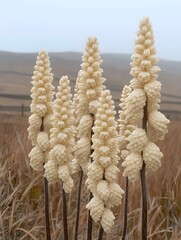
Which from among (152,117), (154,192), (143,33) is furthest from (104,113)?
(154,192)

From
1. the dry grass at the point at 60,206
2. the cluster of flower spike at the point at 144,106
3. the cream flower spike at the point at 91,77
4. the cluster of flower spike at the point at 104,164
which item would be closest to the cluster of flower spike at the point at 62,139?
the cream flower spike at the point at 91,77

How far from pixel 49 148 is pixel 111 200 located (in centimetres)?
78

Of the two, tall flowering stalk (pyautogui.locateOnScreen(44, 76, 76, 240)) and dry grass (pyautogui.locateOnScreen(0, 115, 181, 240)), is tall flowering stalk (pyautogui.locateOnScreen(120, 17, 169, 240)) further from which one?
dry grass (pyautogui.locateOnScreen(0, 115, 181, 240))

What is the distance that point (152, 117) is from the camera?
2.97 metres

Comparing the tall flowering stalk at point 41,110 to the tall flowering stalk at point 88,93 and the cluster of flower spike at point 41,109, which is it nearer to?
→ the cluster of flower spike at point 41,109

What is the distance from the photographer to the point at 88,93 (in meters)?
3.48

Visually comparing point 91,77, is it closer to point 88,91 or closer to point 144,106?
point 88,91

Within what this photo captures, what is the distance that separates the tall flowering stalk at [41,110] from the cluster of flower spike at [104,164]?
649 mm

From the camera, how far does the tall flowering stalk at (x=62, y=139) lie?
3.39m

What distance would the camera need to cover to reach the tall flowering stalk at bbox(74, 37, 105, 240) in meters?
3.47

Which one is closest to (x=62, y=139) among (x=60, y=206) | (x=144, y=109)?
(x=144, y=109)

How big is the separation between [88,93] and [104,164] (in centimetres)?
58

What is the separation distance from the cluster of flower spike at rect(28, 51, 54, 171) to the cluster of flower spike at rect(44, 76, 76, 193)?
17cm

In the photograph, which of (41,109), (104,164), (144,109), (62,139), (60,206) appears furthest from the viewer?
(60,206)
